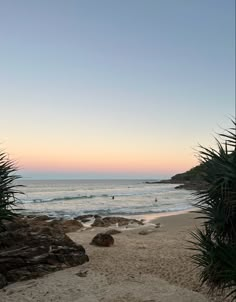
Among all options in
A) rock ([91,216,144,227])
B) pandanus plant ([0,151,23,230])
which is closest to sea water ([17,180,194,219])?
pandanus plant ([0,151,23,230])

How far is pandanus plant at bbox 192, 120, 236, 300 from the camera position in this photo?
21.8 ft

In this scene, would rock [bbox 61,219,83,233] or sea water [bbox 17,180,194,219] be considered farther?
sea water [bbox 17,180,194,219]

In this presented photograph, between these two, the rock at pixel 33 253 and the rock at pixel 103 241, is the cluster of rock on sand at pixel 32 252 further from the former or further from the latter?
the rock at pixel 103 241

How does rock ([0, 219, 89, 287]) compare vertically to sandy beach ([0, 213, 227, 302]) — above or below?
above

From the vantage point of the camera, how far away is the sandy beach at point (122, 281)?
921 cm

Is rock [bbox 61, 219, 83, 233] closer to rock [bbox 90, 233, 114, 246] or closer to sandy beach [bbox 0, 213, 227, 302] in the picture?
rock [bbox 90, 233, 114, 246]

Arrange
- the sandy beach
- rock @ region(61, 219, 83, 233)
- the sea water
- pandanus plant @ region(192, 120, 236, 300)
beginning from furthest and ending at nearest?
the sea water < rock @ region(61, 219, 83, 233) < the sandy beach < pandanus plant @ region(192, 120, 236, 300)

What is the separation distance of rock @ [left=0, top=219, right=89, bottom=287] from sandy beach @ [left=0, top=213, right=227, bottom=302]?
0.94ft

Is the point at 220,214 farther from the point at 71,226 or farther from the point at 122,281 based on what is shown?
the point at 71,226

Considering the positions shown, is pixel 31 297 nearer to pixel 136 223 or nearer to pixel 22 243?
pixel 22 243

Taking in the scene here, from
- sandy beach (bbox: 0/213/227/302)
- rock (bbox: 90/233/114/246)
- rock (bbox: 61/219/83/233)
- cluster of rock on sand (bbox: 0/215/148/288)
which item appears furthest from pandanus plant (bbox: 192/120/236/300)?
rock (bbox: 61/219/83/233)

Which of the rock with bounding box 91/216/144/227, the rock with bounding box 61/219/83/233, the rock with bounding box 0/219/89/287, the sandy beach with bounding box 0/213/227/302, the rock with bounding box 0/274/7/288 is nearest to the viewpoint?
the sandy beach with bounding box 0/213/227/302

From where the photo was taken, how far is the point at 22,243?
11.3 metres

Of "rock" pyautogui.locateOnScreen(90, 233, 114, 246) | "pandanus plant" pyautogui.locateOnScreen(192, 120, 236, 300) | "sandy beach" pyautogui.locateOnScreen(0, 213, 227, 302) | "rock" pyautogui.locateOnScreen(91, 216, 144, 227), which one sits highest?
"pandanus plant" pyautogui.locateOnScreen(192, 120, 236, 300)
